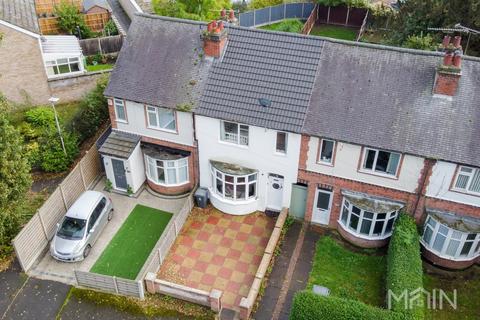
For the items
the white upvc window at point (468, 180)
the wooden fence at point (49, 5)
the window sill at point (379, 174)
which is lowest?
the window sill at point (379, 174)

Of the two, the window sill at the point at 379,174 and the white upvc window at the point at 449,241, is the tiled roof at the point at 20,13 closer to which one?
the window sill at the point at 379,174

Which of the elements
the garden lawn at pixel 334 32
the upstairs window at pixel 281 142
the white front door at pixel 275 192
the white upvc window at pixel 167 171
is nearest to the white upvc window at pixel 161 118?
the white upvc window at pixel 167 171

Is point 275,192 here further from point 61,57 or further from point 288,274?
point 61,57

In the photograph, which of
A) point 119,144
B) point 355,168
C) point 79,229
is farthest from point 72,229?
point 355,168

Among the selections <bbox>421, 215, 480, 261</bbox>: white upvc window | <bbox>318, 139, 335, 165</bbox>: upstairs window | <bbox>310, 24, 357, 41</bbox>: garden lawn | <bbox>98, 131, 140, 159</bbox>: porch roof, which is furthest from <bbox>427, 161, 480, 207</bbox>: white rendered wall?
<bbox>310, 24, 357, 41</bbox>: garden lawn

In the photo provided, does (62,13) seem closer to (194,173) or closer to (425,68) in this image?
(194,173)

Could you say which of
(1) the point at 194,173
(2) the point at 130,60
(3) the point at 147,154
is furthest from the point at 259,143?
(2) the point at 130,60
